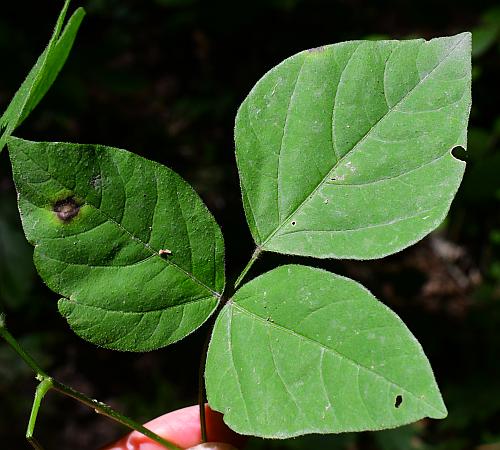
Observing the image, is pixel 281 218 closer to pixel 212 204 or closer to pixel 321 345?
pixel 321 345

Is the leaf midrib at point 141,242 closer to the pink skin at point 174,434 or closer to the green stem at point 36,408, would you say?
the green stem at point 36,408

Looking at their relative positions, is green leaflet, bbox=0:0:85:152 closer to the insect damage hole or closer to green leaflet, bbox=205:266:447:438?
the insect damage hole

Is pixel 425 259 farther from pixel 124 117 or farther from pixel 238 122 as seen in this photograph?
pixel 238 122

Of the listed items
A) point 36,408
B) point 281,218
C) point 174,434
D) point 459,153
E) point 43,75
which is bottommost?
point 174,434

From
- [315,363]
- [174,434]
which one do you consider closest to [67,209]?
[315,363]

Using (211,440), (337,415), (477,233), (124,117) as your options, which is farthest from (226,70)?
(337,415)

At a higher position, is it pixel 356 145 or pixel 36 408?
pixel 356 145
